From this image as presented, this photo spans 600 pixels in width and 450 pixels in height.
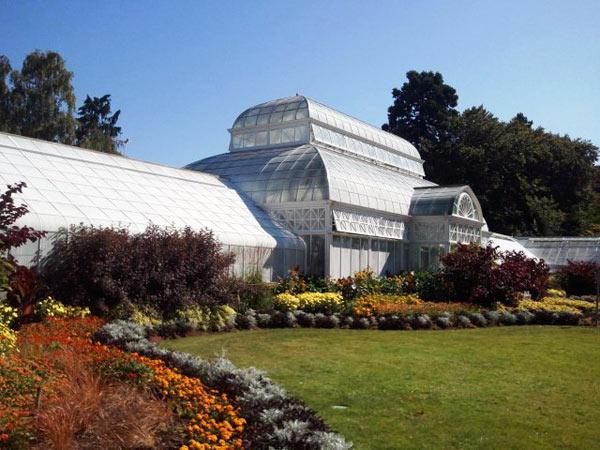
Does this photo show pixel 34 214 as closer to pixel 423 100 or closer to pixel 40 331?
pixel 40 331

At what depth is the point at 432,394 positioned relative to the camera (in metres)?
9.14

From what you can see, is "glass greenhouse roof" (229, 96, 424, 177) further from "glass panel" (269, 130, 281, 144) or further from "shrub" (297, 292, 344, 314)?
"shrub" (297, 292, 344, 314)

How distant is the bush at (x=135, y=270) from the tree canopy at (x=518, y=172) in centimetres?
4011

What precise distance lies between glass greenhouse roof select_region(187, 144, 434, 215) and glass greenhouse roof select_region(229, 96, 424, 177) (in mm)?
907

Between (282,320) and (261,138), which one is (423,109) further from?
(282,320)

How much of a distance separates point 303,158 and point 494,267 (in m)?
9.69

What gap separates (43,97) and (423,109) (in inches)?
1572

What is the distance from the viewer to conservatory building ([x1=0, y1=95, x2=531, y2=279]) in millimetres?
18516

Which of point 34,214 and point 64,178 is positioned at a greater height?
point 64,178

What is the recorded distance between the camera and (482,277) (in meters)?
22.9

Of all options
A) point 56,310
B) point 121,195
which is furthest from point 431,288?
point 56,310

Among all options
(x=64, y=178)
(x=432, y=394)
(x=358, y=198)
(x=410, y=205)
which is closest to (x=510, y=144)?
(x=410, y=205)

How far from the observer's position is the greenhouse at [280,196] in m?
18.5

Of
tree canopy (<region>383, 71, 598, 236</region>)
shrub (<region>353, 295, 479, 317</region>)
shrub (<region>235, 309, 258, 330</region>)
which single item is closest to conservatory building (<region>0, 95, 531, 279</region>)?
shrub (<region>353, 295, 479, 317</region>)
